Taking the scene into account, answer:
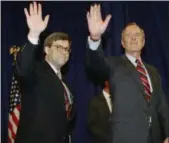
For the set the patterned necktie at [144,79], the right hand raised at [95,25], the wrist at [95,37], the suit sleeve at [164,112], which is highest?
A: the right hand raised at [95,25]

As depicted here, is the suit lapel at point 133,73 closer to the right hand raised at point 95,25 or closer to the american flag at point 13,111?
the right hand raised at point 95,25

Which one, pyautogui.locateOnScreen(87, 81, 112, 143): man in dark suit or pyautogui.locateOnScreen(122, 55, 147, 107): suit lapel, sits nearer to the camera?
pyautogui.locateOnScreen(122, 55, 147, 107): suit lapel

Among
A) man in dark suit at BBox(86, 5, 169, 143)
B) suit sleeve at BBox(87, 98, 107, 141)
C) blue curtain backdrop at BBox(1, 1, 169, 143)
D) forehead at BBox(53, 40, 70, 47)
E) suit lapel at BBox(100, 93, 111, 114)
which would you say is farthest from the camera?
blue curtain backdrop at BBox(1, 1, 169, 143)

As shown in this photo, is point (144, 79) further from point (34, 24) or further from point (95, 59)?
point (34, 24)

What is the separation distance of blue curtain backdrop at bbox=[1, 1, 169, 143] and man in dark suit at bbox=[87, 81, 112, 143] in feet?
1.12

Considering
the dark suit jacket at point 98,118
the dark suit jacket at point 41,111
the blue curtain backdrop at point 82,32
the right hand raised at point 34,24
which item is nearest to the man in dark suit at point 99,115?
the dark suit jacket at point 98,118

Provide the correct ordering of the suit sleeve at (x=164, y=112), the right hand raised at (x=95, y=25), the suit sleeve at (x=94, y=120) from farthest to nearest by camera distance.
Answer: the suit sleeve at (x=94, y=120)
the suit sleeve at (x=164, y=112)
the right hand raised at (x=95, y=25)

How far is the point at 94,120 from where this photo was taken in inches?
135

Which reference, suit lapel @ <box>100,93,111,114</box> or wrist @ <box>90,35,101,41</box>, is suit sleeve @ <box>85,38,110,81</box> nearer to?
wrist @ <box>90,35,101,41</box>

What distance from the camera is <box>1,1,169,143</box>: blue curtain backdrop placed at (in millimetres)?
3801

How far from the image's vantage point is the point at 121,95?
8.11 feet

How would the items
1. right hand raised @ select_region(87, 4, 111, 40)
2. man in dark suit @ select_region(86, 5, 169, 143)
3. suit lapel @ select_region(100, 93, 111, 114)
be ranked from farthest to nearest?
suit lapel @ select_region(100, 93, 111, 114) → man in dark suit @ select_region(86, 5, 169, 143) → right hand raised @ select_region(87, 4, 111, 40)

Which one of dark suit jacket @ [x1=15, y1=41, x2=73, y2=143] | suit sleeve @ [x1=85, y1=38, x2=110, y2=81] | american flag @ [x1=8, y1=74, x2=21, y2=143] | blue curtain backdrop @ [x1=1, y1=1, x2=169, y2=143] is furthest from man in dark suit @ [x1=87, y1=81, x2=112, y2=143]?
suit sleeve @ [x1=85, y1=38, x2=110, y2=81]

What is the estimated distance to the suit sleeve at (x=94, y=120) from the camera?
3.31 meters
